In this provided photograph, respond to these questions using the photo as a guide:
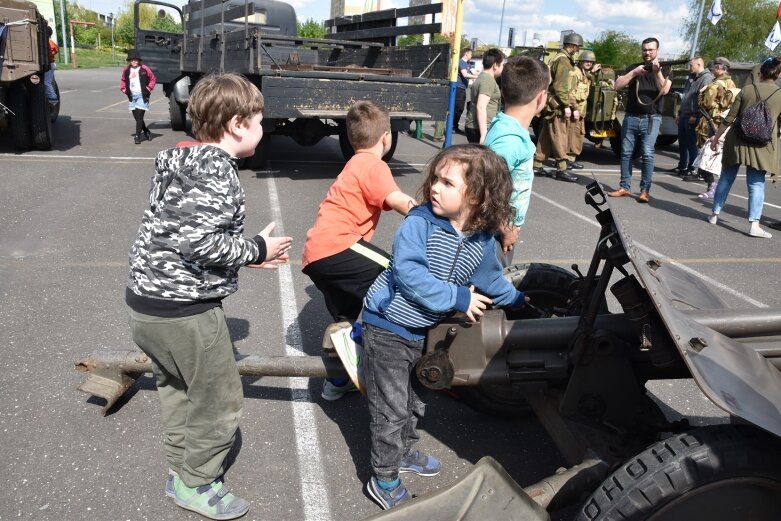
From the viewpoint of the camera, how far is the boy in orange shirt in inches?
126

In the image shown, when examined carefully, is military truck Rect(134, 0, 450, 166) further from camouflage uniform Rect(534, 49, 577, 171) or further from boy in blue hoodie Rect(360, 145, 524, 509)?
boy in blue hoodie Rect(360, 145, 524, 509)

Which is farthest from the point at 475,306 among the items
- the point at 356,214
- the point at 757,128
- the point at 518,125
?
the point at 757,128

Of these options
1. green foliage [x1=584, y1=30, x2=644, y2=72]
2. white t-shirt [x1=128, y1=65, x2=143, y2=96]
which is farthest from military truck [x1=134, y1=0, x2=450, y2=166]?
green foliage [x1=584, y1=30, x2=644, y2=72]

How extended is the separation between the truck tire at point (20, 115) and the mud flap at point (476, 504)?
386 inches

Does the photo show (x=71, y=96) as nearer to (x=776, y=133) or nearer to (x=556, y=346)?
(x=776, y=133)

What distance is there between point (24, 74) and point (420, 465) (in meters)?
8.75

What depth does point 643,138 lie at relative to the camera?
8.88 metres

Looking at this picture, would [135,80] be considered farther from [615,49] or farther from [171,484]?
[615,49]

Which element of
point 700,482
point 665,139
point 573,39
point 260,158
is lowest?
point 260,158

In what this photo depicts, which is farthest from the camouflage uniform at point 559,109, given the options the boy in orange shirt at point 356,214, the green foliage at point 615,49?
the green foliage at point 615,49

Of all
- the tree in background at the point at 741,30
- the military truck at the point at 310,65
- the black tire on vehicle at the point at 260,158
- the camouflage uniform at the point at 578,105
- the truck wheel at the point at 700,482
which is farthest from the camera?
the tree in background at the point at 741,30

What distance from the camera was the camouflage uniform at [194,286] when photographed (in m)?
2.29

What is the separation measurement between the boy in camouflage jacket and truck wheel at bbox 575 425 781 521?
1.36 m

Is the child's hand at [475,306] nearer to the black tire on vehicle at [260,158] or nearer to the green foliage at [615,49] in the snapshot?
the black tire on vehicle at [260,158]
